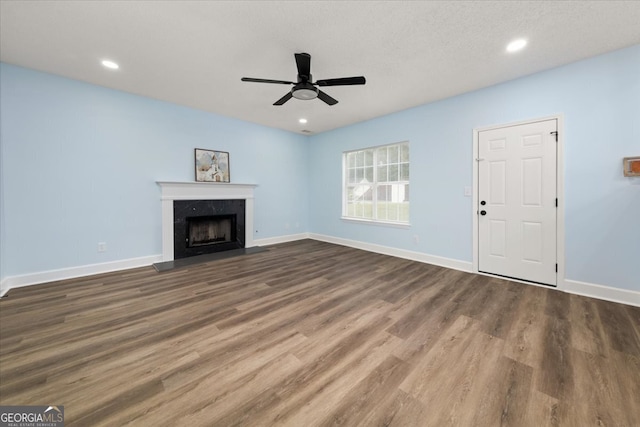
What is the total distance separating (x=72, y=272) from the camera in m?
3.35

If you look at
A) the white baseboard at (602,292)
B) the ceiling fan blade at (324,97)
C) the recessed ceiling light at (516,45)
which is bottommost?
the white baseboard at (602,292)

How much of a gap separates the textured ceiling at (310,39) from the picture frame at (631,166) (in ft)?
3.92

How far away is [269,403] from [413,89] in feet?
13.2

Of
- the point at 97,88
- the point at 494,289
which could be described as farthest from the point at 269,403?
the point at 97,88

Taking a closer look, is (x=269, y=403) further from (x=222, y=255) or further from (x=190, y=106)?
(x=190, y=106)

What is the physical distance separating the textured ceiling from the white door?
84 cm

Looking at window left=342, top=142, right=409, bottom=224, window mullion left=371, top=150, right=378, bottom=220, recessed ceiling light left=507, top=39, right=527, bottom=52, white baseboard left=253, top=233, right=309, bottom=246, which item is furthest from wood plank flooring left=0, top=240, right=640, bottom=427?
recessed ceiling light left=507, top=39, right=527, bottom=52

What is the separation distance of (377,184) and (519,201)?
7.84ft

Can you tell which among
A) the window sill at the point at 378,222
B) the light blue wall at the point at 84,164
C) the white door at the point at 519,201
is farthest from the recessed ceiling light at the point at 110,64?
the white door at the point at 519,201

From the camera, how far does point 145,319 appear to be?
2.24 meters

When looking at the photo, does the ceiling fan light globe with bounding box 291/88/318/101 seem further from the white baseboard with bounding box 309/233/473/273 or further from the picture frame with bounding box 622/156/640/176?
the picture frame with bounding box 622/156/640/176

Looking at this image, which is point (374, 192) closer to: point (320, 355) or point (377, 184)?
point (377, 184)

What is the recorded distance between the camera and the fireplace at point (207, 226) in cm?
429

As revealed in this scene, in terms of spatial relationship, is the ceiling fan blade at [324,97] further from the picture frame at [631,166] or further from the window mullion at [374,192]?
the picture frame at [631,166]
